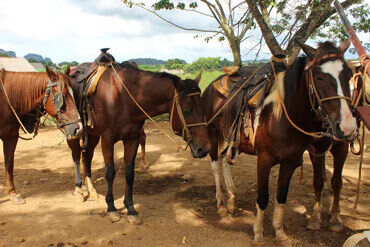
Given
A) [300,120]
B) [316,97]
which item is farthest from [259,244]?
[316,97]

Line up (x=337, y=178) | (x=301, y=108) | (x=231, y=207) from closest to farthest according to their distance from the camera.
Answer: (x=301, y=108), (x=337, y=178), (x=231, y=207)

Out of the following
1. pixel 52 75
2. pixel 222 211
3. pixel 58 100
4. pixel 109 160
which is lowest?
pixel 222 211

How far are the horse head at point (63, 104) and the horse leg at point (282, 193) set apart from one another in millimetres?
2769

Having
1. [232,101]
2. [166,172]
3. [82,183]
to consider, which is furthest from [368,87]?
[82,183]

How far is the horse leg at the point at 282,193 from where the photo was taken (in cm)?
329

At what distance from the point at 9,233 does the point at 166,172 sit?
10.6 feet

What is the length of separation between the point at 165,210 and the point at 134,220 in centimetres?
58

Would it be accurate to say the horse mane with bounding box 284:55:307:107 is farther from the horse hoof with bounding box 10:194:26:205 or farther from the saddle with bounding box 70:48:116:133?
the horse hoof with bounding box 10:194:26:205

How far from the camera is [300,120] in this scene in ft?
10.0

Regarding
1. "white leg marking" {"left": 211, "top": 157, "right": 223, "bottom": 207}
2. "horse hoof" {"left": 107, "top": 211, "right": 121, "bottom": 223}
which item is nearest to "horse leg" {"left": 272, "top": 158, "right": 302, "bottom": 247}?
"white leg marking" {"left": 211, "top": 157, "right": 223, "bottom": 207}

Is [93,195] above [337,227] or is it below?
below

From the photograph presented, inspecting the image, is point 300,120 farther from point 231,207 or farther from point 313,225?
point 231,207

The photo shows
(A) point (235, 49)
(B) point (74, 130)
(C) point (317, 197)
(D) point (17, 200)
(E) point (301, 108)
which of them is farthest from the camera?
(A) point (235, 49)

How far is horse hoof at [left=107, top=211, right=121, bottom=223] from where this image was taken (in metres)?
4.17
